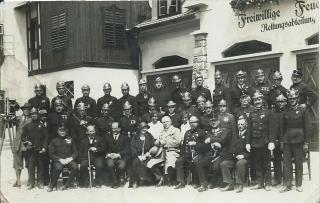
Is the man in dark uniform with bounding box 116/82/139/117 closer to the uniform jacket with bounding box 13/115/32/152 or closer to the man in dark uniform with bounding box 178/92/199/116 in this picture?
the man in dark uniform with bounding box 178/92/199/116

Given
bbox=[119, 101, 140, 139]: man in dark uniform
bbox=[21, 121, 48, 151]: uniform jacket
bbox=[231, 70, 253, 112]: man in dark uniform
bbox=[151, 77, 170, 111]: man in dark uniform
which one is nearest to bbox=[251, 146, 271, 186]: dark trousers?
bbox=[231, 70, 253, 112]: man in dark uniform

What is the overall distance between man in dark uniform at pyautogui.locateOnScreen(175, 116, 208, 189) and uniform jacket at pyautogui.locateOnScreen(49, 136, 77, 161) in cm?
169

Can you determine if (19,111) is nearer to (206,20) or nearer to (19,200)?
(19,200)

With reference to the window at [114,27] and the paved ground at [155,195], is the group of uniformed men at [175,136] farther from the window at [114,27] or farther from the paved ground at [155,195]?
the window at [114,27]

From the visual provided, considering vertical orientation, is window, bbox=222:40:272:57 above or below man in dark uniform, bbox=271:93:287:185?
above

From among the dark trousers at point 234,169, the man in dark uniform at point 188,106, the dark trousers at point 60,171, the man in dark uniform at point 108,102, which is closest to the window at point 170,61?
the man in dark uniform at point 108,102

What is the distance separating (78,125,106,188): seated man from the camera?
6.50 metres

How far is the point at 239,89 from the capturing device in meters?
6.40

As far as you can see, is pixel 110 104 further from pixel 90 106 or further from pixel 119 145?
pixel 119 145

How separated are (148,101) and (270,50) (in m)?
2.30

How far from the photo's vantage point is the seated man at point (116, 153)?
21.1 ft

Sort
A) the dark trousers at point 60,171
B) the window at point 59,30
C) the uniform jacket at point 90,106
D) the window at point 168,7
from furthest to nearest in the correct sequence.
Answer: the window at point 59,30 → the window at point 168,7 → the uniform jacket at point 90,106 → the dark trousers at point 60,171

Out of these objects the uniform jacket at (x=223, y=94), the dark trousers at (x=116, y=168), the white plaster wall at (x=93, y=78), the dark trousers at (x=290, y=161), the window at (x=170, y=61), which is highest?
the window at (x=170, y=61)

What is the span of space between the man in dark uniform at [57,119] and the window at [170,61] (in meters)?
3.56
